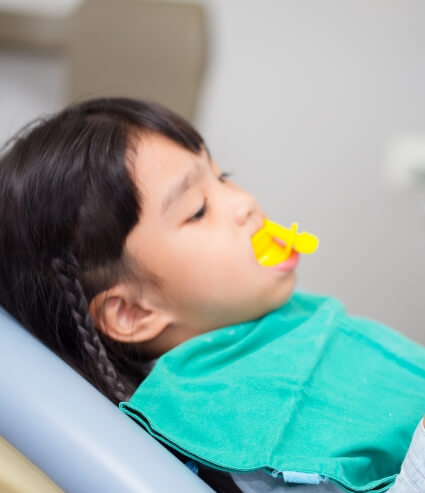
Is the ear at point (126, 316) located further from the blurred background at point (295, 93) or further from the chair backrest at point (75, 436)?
the blurred background at point (295, 93)

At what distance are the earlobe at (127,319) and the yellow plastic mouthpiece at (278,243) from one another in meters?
0.15

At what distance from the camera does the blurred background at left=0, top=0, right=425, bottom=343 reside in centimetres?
147

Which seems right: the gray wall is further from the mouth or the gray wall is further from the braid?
the braid

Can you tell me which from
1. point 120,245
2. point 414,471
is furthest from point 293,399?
point 120,245

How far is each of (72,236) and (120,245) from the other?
0.19ft

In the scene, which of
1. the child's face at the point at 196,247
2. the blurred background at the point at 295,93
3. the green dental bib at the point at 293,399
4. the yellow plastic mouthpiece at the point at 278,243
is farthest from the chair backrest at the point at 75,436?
the blurred background at the point at 295,93

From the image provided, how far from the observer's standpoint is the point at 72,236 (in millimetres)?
811

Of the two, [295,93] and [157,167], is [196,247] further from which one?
[295,93]

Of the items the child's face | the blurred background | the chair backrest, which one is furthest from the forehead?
the blurred background

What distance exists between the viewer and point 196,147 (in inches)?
35.9

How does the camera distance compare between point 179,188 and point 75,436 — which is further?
point 179,188

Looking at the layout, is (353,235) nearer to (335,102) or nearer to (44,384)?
(335,102)

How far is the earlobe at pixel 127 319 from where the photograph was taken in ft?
2.79

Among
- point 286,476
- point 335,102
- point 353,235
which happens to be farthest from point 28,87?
point 286,476
